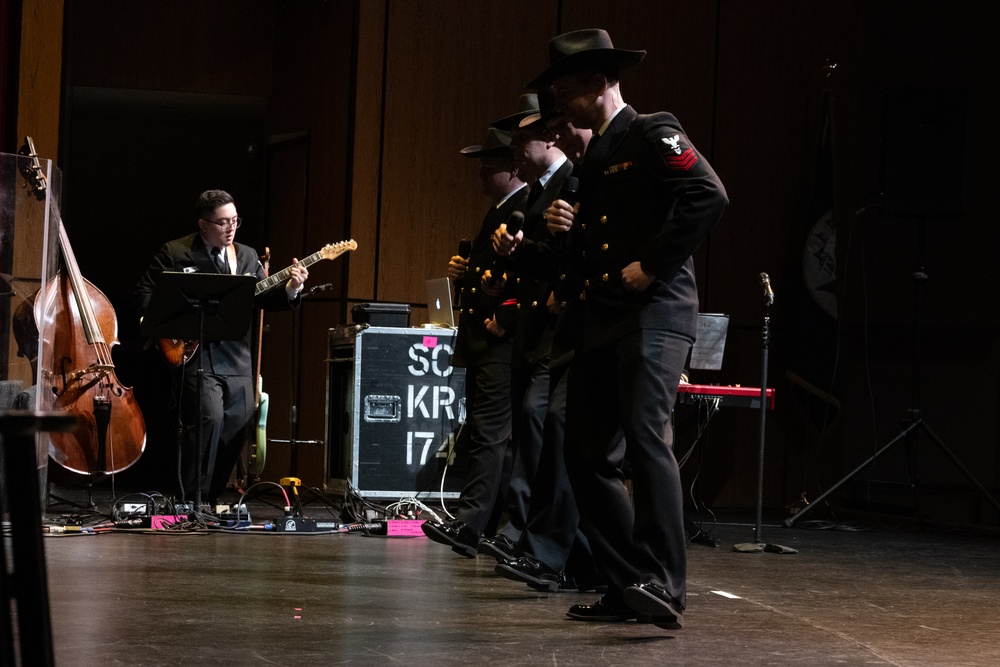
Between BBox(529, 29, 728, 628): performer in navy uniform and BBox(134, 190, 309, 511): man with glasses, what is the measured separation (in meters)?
2.95

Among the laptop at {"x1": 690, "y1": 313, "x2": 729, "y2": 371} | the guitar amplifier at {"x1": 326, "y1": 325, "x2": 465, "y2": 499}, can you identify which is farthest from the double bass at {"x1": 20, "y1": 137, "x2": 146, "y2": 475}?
the laptop at {"x1": 690, "y1": 313, "x2": 729, "y2": 371}

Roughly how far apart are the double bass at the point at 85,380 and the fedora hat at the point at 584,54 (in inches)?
106

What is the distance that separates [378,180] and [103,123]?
15.3 feet

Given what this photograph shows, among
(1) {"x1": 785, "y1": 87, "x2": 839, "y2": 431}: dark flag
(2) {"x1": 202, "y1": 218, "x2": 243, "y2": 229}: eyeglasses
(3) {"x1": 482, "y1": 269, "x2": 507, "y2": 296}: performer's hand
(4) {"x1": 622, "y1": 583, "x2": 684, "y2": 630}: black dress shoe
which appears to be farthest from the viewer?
(1) {"x1": 785, "y1": 87, "x2": 839, "y2": 431}: dark flag

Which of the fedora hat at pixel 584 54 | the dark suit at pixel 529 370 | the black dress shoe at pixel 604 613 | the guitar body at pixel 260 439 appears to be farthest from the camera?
the guitar body at pixel 260 439

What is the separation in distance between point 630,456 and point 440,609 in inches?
28.8

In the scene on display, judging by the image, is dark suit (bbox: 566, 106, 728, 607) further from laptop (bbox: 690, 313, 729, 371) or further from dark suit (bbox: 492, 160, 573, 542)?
laptop (bbox: 690, 313, 729, 371)

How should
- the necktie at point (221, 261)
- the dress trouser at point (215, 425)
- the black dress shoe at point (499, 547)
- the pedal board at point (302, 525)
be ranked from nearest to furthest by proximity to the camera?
the black dress shoe at point (499, 547) → the pedal board at point (302, 525) → the dress trouser at point (215, 425) → the necktie at point (221, 261)

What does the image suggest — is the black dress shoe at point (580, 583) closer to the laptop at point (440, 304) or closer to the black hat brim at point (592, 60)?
the black hat brim at point (592, 60)

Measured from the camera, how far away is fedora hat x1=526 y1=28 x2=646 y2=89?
11.7 ft

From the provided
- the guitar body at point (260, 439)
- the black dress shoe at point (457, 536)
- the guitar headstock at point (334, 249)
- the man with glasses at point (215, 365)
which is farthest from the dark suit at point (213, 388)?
the black dress shoe at point (457, 536)

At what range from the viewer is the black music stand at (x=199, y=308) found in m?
5.64

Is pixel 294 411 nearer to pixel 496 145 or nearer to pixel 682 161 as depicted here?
pixel 496 145

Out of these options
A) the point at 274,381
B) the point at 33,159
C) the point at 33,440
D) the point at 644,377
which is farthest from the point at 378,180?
the point at 33,440
